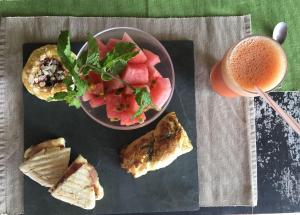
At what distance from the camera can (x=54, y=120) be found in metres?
1.35

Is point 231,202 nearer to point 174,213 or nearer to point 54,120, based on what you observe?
point 174,213

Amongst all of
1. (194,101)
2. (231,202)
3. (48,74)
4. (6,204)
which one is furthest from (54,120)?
(231,202)

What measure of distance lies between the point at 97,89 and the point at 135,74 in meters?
0.12

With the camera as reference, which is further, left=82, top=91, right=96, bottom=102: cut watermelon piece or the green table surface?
the green table surface

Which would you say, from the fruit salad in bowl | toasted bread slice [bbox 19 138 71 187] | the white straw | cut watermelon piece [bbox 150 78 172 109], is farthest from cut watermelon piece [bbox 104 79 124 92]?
the white straw

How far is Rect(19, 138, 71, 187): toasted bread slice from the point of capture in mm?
1293

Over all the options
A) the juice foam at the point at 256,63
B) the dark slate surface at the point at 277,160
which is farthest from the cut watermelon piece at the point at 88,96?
the dark slate surface at the point at 277,160

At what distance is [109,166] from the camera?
136 cm

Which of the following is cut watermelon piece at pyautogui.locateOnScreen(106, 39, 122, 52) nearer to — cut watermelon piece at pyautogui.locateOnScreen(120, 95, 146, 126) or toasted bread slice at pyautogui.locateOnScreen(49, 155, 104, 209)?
cut watermelon piece at pyautogui.locateOnScreen(120, 95, 146, 126)

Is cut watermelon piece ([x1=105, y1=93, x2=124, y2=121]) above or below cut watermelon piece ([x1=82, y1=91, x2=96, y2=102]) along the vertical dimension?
below

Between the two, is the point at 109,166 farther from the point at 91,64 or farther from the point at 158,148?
the point at 91,64

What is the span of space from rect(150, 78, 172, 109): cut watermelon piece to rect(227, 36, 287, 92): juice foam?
0.20 metres

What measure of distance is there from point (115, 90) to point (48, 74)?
0.71 ft

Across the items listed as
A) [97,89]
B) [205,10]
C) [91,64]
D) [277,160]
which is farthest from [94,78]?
[277,160]
